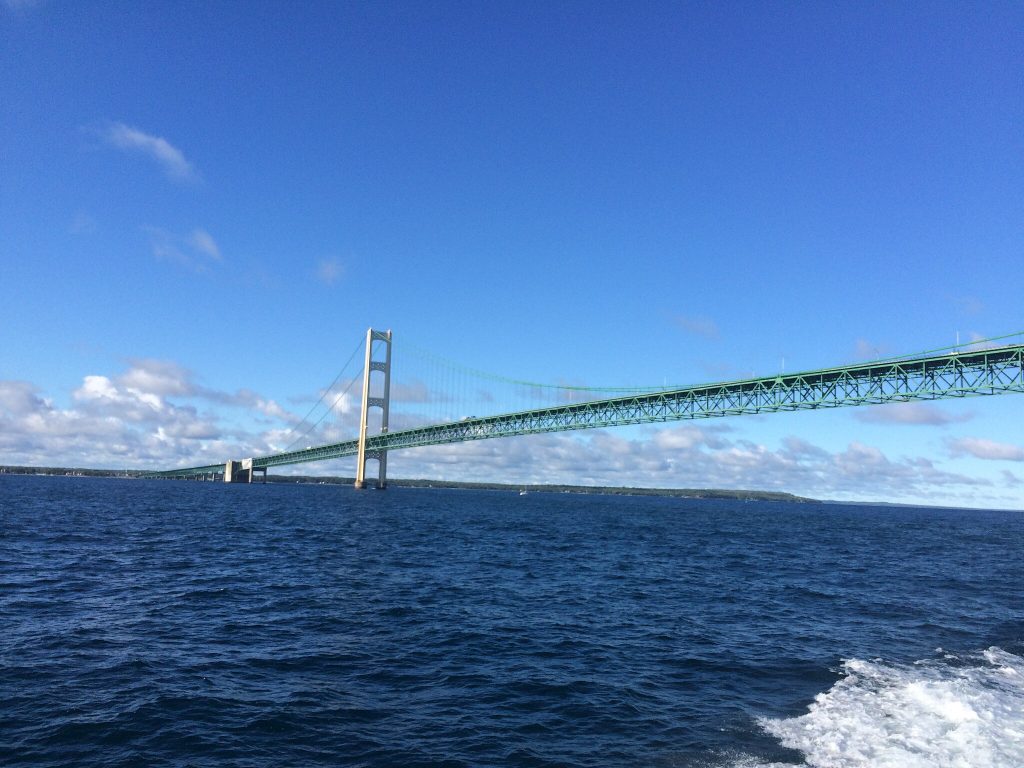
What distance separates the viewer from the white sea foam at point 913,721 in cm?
942

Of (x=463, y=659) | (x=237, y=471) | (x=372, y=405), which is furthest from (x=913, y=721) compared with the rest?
(x=237, y=471)

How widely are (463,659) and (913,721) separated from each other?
27.8 feet

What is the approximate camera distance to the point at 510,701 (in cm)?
1141

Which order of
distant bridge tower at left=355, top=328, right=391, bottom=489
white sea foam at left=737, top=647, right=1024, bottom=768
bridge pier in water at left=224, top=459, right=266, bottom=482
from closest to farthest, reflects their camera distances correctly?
white sea foam at left=737, top=647, right=1024, bottom=768
distant bridge tower at left=355, top=328, right=391, bottom=489
bridge pier in water at left=224, top=459, right=266, bottom=482

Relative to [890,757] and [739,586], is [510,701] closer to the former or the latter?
[890,757]

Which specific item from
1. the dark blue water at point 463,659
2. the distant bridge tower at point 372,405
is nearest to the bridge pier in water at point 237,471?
the distant bridge tower at point 372,405

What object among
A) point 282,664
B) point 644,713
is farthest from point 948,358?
point 282,664

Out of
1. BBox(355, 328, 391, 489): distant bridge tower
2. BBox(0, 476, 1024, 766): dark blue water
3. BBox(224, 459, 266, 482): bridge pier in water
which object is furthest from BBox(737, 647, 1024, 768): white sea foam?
BBox(224, 459, 266, 482): bridge pier in water

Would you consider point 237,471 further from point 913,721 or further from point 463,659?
point 913,721

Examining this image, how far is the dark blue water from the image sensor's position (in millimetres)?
9477

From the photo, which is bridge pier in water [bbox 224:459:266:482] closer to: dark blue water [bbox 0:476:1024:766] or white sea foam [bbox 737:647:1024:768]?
dark blue water [bbox 0:476:1024:766]

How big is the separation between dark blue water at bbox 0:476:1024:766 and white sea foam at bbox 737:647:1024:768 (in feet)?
0.25

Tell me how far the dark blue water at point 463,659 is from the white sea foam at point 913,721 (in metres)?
0.08

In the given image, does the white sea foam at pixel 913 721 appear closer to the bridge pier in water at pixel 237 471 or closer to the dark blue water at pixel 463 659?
the dark blue water at pixel 463 659
